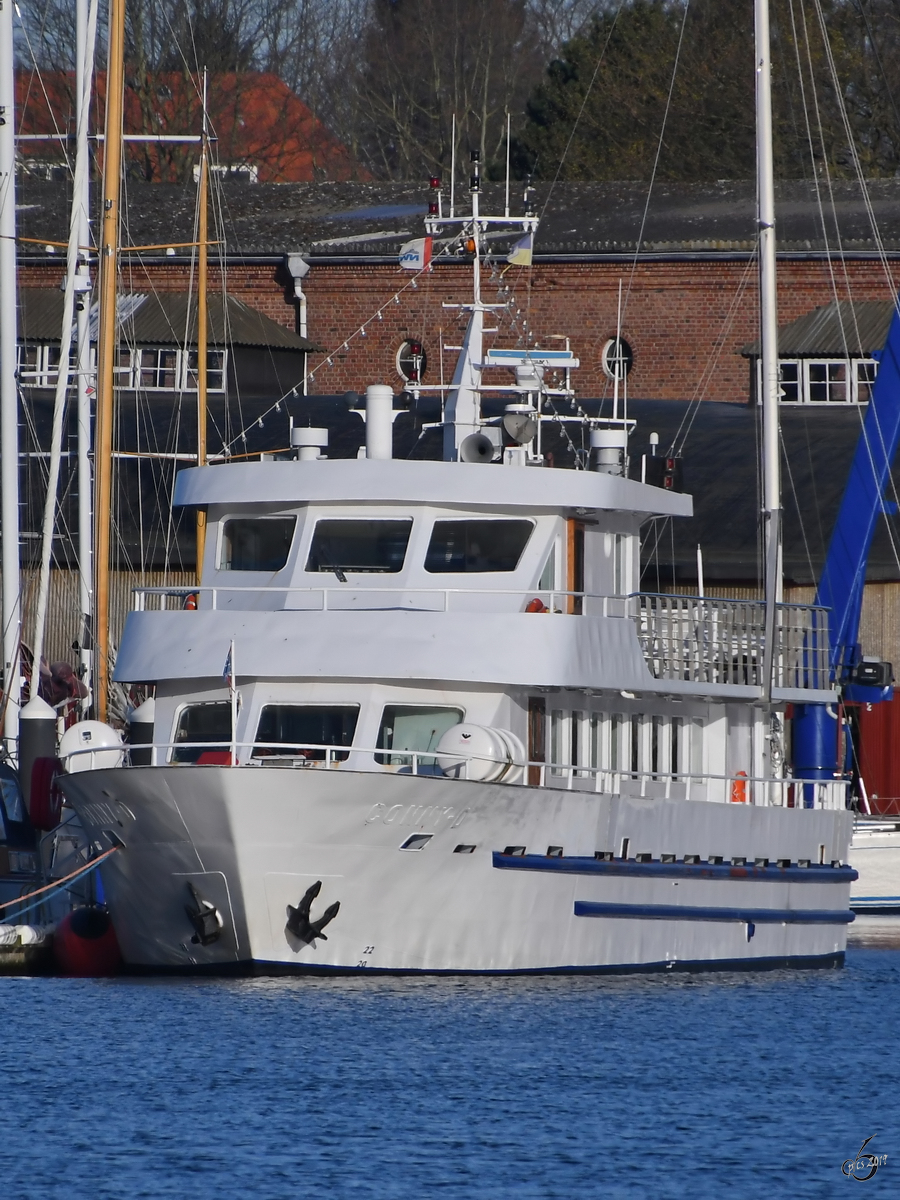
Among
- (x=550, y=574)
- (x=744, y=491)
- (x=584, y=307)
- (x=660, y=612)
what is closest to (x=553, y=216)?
(x=584, y=307)

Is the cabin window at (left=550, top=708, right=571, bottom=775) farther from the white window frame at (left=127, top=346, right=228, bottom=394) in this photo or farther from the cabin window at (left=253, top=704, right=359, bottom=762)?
the white window frame at (left=127, top=346, right=228, bottom=394)

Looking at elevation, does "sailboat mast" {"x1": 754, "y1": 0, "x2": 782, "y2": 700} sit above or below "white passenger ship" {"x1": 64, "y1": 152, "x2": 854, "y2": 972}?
above

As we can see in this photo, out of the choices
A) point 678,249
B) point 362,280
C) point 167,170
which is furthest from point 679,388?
point 167,170

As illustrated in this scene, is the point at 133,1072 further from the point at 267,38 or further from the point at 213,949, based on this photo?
the point at 267,38

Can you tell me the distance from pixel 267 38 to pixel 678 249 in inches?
1084

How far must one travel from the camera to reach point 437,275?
49406mm

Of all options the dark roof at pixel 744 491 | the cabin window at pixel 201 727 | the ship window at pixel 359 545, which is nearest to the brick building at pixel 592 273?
the dark roof at pixel 744 491

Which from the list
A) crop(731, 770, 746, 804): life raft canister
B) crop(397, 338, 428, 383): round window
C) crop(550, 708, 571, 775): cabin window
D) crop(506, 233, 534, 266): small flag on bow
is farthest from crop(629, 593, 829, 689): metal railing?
crop(397, 338, 428, 383): round window

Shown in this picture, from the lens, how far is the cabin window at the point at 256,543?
Answer: 2208 centimetres

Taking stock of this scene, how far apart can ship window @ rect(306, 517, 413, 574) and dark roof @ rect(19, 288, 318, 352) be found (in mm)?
25222

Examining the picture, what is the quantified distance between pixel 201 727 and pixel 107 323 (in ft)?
26.3

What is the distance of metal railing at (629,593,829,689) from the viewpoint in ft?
73.9

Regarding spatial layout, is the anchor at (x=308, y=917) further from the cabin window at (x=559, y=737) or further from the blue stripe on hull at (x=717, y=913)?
the cabin window at (x=559, y=737)

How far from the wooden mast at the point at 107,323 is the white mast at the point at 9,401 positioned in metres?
1.10
